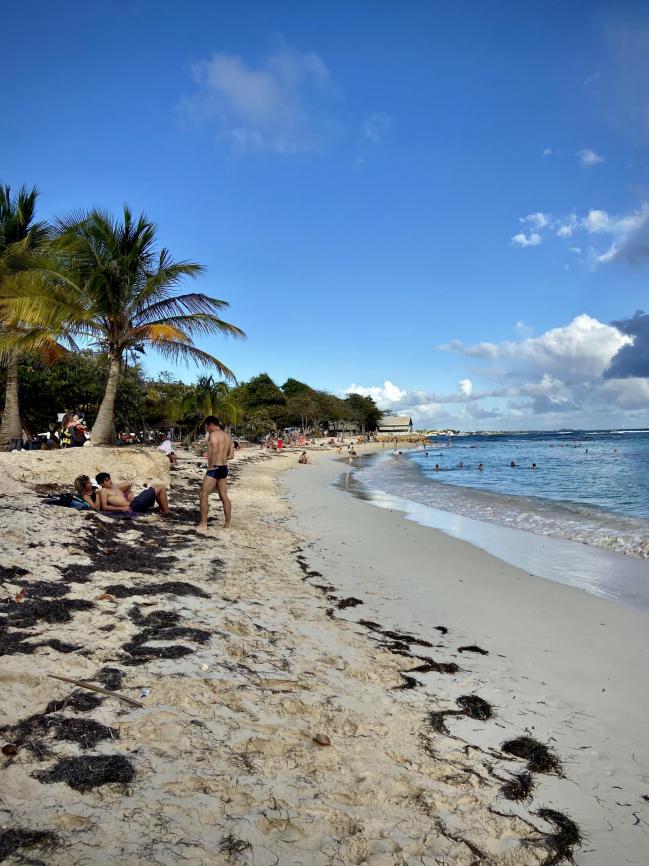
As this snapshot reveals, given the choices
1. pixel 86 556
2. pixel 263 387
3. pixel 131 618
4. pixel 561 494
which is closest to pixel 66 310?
pixel 86 556

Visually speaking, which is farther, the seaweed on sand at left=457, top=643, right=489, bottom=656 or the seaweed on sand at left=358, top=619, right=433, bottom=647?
the seaweed on sand at left=358, top=619, right=433, bottom=647

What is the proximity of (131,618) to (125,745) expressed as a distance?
1696 mm

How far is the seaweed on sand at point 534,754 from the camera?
8.34 ft

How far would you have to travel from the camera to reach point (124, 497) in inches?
328

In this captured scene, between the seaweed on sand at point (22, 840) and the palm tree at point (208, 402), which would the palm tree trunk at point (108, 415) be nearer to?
the seaweed on sand at point (22, 840)

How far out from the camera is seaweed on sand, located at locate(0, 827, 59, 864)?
1.63 metres

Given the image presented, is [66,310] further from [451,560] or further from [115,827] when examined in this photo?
[115,827]

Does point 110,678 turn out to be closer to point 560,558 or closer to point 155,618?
point 155,618

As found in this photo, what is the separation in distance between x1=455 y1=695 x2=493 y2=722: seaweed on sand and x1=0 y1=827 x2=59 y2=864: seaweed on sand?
2.29m

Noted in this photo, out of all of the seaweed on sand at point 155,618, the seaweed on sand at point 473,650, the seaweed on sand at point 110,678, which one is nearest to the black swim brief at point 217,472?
the seaweed on sand at point 155,618

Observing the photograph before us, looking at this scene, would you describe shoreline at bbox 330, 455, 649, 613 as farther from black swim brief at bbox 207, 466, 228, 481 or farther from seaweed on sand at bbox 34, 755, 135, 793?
seaweed on sand at bbox 34, 755, 135, 793

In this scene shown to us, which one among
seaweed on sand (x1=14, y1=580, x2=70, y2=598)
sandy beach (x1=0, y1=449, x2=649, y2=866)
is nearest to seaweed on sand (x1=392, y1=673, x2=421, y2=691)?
sandy beach (x1=0, y1=449, x2=649, y2=866)

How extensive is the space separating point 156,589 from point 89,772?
107 inches

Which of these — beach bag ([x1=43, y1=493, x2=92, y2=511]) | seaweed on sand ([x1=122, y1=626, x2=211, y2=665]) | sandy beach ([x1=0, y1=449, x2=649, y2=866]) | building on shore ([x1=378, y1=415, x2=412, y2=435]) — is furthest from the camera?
building on shore ([x1=378, y1=415, x2=412, y2=435])
